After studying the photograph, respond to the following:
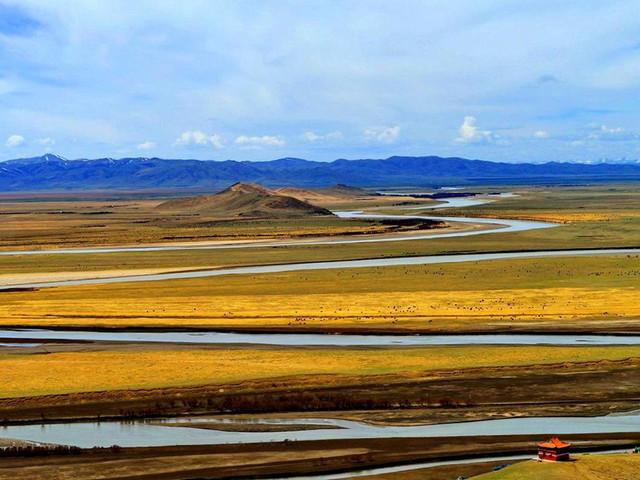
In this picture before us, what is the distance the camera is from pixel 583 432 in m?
30.5

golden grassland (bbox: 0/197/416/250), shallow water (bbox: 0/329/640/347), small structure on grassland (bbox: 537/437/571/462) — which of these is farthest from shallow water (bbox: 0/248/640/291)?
small structure on grassland (bbox: 537/437/571/462)

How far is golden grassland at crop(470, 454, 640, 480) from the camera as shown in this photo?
929 inches

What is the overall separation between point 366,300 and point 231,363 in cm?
2346

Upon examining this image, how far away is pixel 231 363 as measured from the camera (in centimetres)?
4159

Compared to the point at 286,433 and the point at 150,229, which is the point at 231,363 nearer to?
the point at 286,433

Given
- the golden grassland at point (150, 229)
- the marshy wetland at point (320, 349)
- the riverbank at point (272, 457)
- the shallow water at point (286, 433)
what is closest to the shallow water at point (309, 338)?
the marshy wetland at point (320, 349)

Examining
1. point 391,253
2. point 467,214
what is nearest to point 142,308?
point 391,253

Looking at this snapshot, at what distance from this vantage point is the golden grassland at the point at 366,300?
54.8 m

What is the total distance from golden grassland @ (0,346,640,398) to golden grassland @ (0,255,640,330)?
8357 mm

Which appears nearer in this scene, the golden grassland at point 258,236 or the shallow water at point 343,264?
the shallow water at point 343,264

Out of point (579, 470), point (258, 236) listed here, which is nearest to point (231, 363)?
point (579, 470)

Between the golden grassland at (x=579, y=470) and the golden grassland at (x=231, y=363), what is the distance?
1412 cm

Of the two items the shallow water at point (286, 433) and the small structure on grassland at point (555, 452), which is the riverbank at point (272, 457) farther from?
the small structure on grassland at point (555, 452)

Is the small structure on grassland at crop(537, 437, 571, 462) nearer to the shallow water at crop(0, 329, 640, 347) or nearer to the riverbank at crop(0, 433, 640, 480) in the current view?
the riverbank at crop(0, 433, 640, 480)
